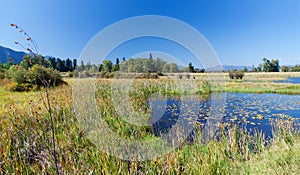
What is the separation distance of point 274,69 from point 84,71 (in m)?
86.1

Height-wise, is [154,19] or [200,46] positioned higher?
[154,19]

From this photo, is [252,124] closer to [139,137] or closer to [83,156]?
[139,137]

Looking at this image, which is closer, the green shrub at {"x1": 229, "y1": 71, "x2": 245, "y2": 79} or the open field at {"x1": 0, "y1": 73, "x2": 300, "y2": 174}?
the open field at {"x1": 0, "y1": 73, "x2": 300, "y2": 174}

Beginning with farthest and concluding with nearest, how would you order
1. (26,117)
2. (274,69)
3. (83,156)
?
1. (274,69)
2. (26,117)
3. (83,156)

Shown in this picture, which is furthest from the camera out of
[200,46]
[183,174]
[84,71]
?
[84,71]

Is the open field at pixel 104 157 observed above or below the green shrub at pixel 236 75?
below

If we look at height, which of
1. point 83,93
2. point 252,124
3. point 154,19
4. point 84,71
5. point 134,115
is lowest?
point 252,124

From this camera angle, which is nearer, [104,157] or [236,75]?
[104,157]

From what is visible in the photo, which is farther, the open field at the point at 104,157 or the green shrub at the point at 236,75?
the green shrub at the point at 236,75

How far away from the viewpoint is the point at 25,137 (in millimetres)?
3332

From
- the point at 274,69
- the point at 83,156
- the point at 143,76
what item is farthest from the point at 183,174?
the point at 274,69

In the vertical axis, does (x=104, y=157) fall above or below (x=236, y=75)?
below

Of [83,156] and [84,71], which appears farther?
[84,71]

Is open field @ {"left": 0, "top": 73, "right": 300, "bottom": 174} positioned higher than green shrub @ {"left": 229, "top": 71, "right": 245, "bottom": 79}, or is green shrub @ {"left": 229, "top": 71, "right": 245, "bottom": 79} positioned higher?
green shrub @ {"left": 229, "top": 71, "right": 245, "bottom": 79}
